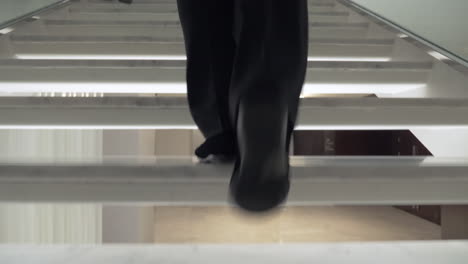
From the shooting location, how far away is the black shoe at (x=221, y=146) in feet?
3.07

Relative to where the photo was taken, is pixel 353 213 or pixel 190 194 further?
pixel 353 213

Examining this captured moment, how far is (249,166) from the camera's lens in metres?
0.71

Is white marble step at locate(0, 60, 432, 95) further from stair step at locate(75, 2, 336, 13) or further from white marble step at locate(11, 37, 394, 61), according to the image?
stair step at locate(75, 2, 336, 13)

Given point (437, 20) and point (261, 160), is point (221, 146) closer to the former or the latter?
point (261, 160)

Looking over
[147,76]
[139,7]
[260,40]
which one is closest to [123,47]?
[147,76]

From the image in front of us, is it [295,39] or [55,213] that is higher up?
[295,39]

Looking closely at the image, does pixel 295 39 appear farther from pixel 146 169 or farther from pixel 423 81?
pixel 423 81

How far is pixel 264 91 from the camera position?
73cm

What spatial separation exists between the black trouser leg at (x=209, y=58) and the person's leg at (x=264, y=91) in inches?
4.2

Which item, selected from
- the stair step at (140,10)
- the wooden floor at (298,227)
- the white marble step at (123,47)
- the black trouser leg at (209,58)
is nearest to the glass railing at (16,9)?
the white marble step at (123,47)

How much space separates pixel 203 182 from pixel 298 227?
15.8 ft

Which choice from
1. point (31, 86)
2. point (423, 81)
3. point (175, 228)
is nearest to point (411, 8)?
point (423, 81)

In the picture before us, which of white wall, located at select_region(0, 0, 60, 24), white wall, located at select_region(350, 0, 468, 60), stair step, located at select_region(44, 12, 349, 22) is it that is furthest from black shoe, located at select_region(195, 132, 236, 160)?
stair step, located at select_region(44, 12, 349, 22)

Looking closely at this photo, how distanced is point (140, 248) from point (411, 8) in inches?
59.5
